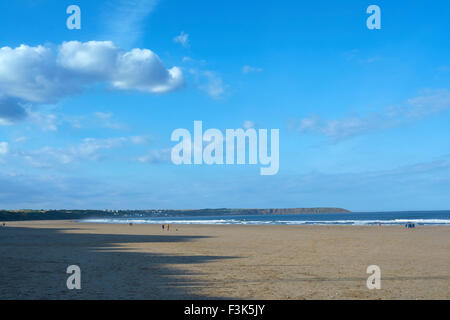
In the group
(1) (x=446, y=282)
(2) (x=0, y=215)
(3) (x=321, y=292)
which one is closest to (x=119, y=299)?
(3) (x=321, y=292)

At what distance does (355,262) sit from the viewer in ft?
62.3

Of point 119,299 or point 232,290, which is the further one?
point 232,290

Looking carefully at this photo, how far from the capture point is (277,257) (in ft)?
69.5

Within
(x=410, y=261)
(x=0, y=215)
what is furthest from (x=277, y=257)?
(x=0, y=215)

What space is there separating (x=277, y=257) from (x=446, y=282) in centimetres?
932

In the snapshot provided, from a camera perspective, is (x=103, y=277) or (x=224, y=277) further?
(x=224, y=277)

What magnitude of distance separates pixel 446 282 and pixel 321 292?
17.7 feet

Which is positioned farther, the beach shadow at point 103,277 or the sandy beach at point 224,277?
the sandy beach at point 224,277

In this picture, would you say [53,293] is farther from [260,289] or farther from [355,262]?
[355,262]

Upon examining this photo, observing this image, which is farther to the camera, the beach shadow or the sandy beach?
the sandy beach
